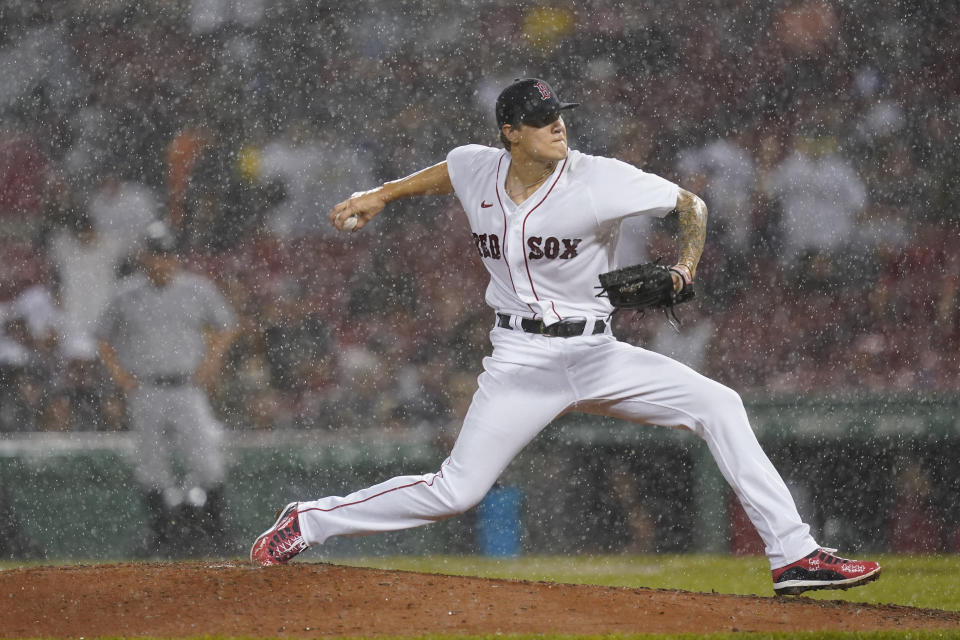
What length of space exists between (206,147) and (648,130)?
11.8ft

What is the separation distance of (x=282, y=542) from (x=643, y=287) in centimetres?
127

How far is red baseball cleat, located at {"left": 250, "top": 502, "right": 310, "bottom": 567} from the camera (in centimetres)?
360

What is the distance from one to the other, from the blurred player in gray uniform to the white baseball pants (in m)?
2.73

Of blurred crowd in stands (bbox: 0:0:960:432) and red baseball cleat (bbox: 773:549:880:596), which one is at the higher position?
blurred crowd in stands (bbox: 0:0:960:432)

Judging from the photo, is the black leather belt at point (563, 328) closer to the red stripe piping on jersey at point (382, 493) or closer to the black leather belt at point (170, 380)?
the red stripe piping on jersey at point (382, 493)

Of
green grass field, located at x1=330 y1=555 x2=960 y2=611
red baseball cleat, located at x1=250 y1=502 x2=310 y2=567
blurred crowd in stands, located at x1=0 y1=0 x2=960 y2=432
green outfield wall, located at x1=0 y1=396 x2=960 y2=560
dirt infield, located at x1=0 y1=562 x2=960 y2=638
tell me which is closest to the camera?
dirt infield, located at x1=0 y1=562 x2=960 y2=638

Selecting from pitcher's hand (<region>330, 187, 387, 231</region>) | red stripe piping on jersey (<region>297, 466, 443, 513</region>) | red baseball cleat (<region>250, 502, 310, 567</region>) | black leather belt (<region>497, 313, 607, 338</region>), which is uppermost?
pitcher's hand (<region>330, 187, 387, 231</region>)

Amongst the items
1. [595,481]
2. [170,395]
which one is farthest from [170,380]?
[595,481]

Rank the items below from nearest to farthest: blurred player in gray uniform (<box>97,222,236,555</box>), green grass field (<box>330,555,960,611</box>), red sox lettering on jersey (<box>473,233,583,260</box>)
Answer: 1. red sox lettering on jersey (<box>473,233,583,260</box>)
2. green grass field (<box>330,555,960,611</box>)
3. blurred player in gray uniform (<box>97,222,236,555</box>)

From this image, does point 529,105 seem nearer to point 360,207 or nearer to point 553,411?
point 360,207

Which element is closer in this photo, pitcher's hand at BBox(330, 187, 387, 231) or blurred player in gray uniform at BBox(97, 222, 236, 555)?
pitcher's hand at BBox(330, 187, 387, 231)

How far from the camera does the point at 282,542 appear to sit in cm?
361

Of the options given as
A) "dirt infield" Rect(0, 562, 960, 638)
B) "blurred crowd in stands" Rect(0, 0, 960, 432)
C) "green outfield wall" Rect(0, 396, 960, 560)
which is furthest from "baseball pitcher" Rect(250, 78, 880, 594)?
"blurred crowd in stands" Rect(0, 0, 960, 432)

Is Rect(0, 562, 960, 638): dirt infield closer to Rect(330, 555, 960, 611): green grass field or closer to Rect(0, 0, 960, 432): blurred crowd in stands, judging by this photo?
Rect(330, 555, 960, 611): green grass field
